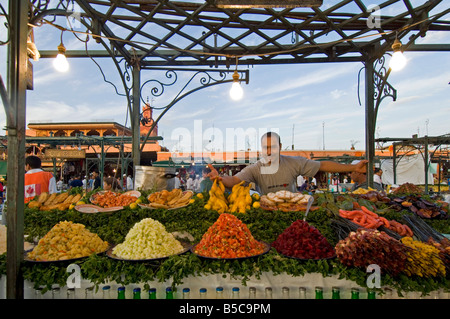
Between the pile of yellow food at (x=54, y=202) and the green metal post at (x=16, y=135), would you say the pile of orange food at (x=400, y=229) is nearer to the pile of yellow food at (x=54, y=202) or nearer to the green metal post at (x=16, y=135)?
the green metal post at (x=16, y=135)

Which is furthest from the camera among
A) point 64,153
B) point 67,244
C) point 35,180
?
point 64,153

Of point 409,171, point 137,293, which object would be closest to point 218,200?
point 137,293

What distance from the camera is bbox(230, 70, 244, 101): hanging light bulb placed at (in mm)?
4648

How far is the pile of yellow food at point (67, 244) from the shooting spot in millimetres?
2439

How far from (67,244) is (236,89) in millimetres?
3294

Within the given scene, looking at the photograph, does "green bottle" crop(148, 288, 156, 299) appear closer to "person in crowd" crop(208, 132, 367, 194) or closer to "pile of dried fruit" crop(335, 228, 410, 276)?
"pile of dried fruit" crop(335, 228, 410, 276)

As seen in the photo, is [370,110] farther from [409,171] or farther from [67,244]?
[409,171]

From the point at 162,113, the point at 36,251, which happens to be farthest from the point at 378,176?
the point at 36,251

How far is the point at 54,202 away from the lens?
364cm

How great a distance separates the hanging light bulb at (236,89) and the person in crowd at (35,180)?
11.8 feet

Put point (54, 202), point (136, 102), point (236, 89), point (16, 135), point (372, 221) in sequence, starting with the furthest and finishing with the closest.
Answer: point (136, 102), point (236, 89), point (54, 202), point (372, 221), point (16, 135)

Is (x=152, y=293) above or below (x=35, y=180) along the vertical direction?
below

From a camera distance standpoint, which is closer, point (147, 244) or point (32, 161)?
point (147, 244)

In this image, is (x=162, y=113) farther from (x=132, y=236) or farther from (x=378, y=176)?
(x=378, y=176)
